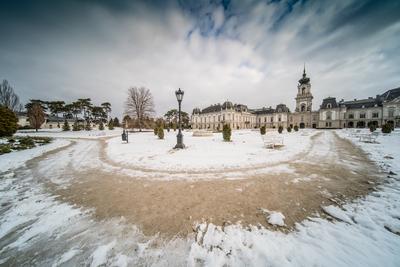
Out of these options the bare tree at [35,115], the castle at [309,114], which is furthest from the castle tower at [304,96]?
the bare tree at [35,115]

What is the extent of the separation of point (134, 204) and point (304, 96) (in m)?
78.2

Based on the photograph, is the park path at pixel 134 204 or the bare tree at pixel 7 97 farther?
the bare tree at pixel 7 97

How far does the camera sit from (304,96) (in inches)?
2504

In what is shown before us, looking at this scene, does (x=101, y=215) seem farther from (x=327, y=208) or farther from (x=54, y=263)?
(x=327, y=208)

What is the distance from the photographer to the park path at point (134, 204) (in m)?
Result: 2.38

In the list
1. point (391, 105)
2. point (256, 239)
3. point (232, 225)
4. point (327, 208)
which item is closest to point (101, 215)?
point (232, 225)

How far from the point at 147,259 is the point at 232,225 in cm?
148

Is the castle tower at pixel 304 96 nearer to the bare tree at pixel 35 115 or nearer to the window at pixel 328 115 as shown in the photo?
the window at pixel 328 115

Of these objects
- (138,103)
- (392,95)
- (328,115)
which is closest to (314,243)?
(138,103)

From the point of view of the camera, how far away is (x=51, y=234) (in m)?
2.52

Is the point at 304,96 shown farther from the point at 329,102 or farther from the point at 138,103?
the point at 138,103

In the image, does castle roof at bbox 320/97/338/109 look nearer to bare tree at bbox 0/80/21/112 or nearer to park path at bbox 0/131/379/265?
park path at bbox 0/131/379/265

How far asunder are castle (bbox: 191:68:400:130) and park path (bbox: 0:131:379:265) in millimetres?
39400

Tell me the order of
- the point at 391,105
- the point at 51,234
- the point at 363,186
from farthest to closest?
the point at 391,105
the point at 363,186
the point at 51,234
